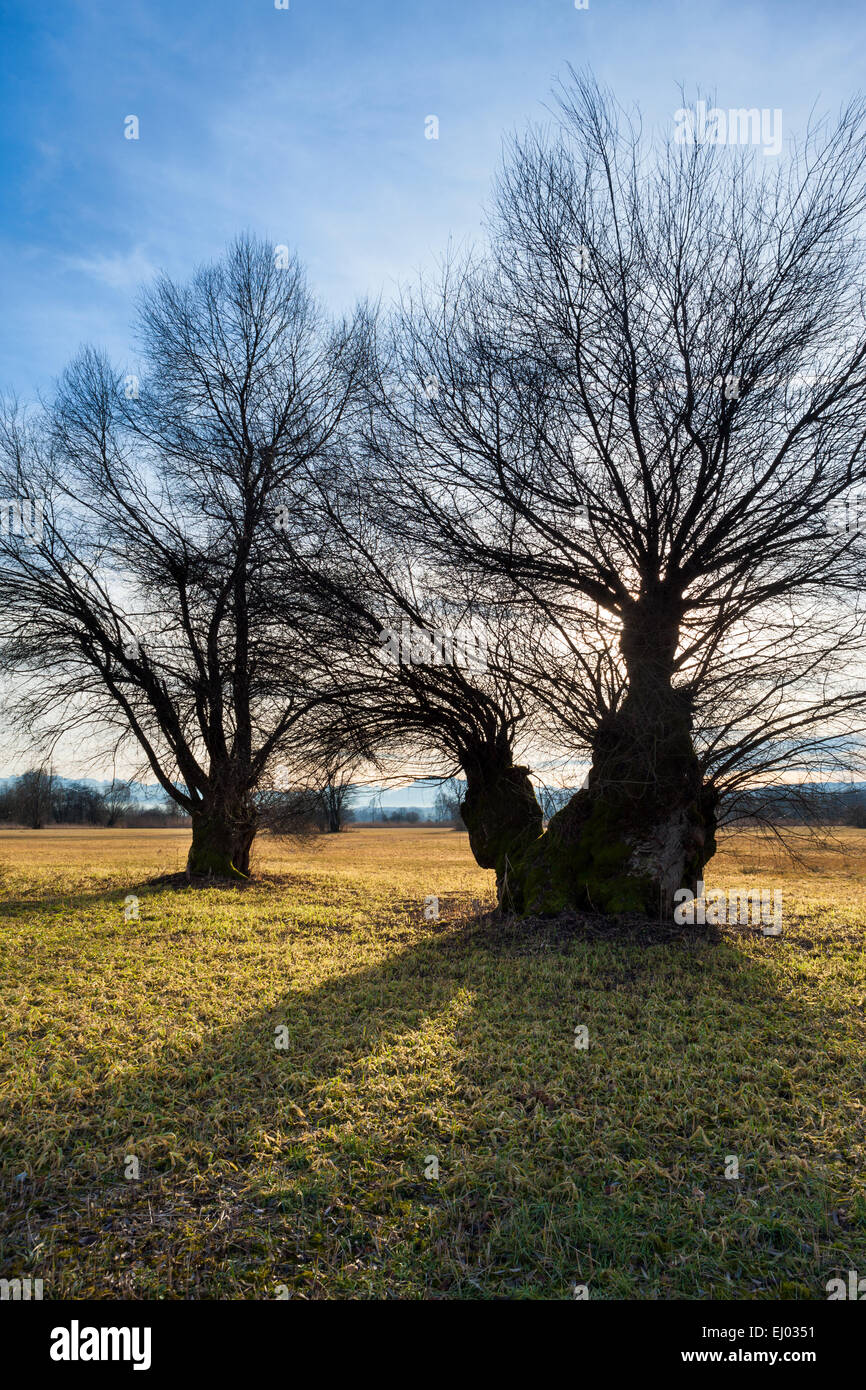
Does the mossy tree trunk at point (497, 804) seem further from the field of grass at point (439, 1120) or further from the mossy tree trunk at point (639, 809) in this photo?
the field of grass at point (439, 1120)

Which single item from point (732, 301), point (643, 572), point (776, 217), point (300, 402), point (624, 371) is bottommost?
point (643, 572)

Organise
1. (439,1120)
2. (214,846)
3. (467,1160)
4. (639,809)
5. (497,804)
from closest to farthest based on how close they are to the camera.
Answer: (467,1160)
(439,1120)
(639,809)
(497,804)
(214,846)

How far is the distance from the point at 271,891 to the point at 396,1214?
10.9 m

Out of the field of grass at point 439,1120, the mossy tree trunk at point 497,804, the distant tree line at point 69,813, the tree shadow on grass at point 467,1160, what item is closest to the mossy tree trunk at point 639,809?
the field of grass at point 439,1120

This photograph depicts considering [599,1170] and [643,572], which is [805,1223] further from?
[643,572]

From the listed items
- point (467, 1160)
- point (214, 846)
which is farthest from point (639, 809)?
point (214, 846)

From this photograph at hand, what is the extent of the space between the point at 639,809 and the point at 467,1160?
5.85 m

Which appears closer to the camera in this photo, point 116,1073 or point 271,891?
point 116,1073

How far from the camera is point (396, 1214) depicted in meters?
3.14

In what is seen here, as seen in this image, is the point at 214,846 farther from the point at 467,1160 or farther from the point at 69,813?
the point at 69,813

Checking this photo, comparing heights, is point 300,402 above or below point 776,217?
above

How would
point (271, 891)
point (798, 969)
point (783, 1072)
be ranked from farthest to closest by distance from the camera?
1. point (271, 891)
2. point (798, 969)
3. point (783, 1072)

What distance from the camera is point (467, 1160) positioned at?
3527mm
